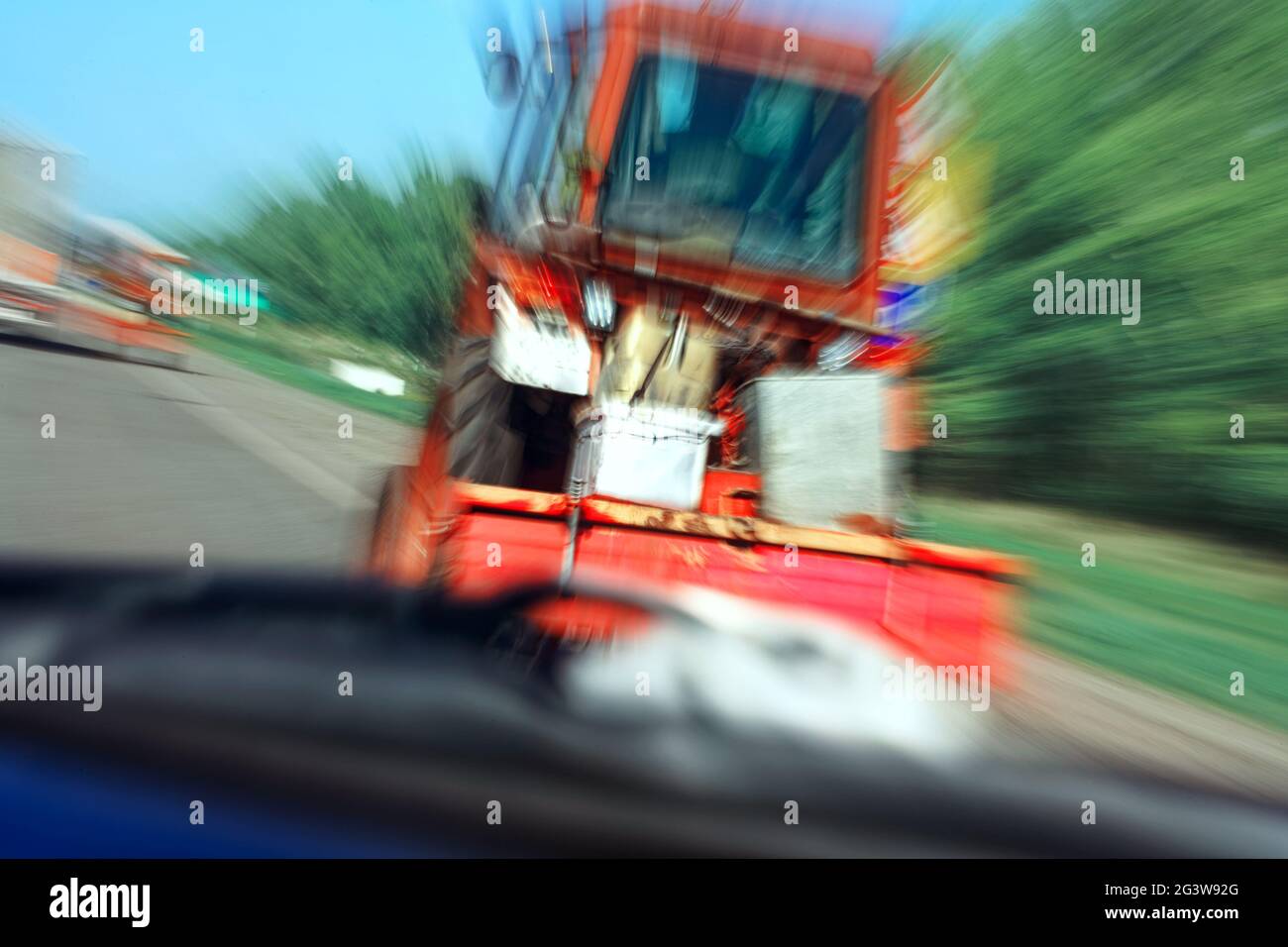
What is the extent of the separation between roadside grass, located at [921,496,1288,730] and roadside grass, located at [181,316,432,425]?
63.9ft

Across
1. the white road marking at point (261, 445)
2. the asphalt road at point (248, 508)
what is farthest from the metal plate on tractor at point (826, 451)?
the white road marking at point (261, 445)

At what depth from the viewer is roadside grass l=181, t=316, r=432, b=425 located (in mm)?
26688

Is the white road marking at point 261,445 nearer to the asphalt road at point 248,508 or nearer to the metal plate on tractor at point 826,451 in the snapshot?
the asphalt road at point 248,508

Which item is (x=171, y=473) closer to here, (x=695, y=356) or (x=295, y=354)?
(x=695, y=356)

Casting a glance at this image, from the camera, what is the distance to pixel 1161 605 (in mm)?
6539

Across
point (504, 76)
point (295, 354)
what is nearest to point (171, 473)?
point (504, 76)

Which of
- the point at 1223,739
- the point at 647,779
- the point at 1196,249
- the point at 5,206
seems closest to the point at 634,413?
the point at 647,779

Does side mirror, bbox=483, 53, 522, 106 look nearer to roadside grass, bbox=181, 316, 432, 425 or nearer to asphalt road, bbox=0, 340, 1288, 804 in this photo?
asphalt road, bbox=0, 340, 1288, 804

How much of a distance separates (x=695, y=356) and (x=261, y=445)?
9.98 m

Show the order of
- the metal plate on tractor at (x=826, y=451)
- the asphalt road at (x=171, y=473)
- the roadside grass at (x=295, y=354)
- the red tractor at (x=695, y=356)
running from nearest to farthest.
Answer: the red tractor at (x=695, y=356) → the metal plate on tractor at (x=826, y=451) → the asphalt road at (x=171, y=473) → the roadside grass at (x=295, y=354)

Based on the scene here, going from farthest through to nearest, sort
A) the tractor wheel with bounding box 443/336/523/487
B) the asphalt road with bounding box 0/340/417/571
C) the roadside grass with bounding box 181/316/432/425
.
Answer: the roadside grass with bounding box 181/316/432/425 → the asphalt road with bounding box 0/340/417/571 → the tractor wheel with bounding box 443/336/523/487

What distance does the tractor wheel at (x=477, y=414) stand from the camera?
361cm

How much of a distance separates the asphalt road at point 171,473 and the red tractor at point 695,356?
1028mm

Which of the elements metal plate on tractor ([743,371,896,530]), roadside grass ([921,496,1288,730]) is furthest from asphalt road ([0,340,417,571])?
roadside grass ([921,496,1288,730])
